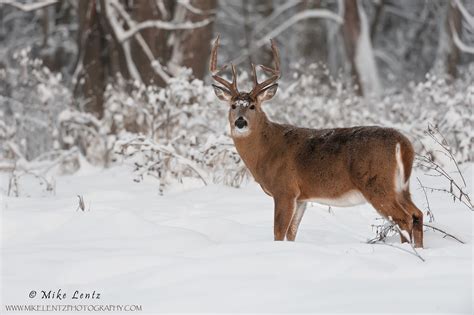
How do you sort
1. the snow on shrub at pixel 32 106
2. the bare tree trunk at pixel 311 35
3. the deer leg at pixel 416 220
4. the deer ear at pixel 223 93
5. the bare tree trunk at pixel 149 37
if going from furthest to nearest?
the bare tree trunk at pixel 311 35 < the bare tree trunk at pixel 149 37 < the snow on shrub at pixel 32 106 < the deer ear at pixel 223 93 < the deer leg at pixel 416 220

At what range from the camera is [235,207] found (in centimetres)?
727

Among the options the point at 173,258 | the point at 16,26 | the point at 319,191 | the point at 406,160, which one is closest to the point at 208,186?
the point at 319,191

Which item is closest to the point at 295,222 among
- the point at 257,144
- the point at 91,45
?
the point at 257,144

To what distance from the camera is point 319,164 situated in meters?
5.97

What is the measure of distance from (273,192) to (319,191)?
0.41 metres

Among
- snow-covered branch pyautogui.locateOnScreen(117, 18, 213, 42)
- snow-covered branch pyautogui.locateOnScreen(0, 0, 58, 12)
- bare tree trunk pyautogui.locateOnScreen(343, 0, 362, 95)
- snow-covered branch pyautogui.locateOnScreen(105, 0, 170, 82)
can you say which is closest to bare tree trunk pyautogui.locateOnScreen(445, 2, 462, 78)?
bare tree trunk pyautogui.locateOnScreen(343, 0, 362, 95)

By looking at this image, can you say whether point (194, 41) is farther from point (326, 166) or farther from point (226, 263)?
point (226, 263)

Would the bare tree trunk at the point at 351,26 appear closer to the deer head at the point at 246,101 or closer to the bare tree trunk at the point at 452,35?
Answer: the bare tree trunk at the point at 452,35

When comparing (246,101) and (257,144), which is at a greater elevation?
(246,101)

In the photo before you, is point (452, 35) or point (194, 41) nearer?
point (194, 41)

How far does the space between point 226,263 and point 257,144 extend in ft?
7.21

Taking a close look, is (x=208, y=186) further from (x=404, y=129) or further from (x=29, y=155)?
(x=29, y=155)

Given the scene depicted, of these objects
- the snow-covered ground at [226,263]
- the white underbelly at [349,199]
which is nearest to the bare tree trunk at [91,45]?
the snow-covered ground at [226,263]

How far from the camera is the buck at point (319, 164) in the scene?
18.3 feet
